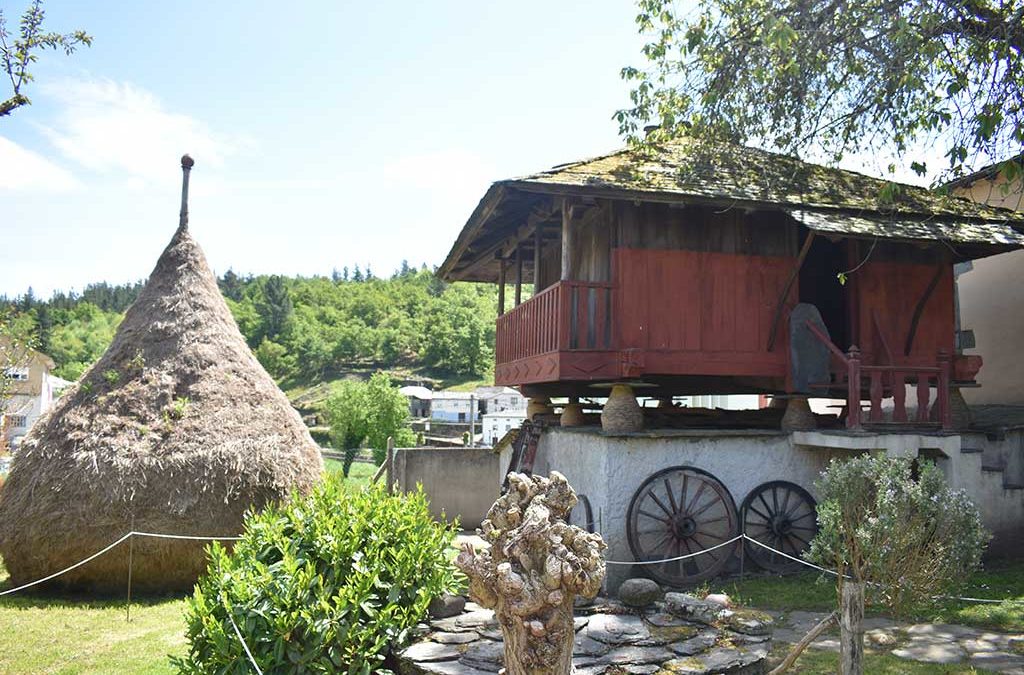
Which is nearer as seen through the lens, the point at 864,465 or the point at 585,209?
the point at 864,465

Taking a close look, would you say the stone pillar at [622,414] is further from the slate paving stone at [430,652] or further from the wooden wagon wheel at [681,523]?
the slate paving stone at [430,652]

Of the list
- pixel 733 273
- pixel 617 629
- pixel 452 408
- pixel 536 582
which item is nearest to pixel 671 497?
pixel 733 273

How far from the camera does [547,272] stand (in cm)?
1273

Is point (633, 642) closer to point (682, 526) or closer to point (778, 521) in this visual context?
point (682, 526)

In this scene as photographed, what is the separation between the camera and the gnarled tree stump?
14.0ft

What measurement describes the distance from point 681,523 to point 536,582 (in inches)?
206

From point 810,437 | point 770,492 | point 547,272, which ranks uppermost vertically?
point 547,272

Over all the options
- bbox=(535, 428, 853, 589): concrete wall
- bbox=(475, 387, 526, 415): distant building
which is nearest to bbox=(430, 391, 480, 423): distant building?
bbox=(475, 387, 526, 415): distant building

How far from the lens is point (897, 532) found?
20.9ft

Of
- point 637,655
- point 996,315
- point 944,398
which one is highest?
point 996,315

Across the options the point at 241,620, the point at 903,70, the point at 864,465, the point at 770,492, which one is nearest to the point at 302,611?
the point at 241,620

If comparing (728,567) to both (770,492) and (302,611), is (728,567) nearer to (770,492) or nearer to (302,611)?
(770,492)

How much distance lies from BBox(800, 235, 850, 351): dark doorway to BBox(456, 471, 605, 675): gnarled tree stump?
29.1 feet

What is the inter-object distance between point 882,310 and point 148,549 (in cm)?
1040
